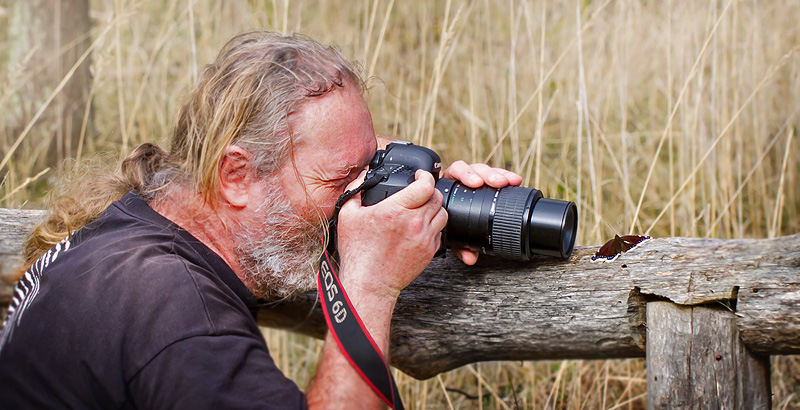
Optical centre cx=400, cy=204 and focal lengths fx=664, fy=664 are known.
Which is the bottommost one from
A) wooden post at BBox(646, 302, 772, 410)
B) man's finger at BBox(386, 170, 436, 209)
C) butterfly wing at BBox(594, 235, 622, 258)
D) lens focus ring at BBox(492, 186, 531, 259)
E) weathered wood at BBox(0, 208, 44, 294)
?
wooden post at BBox(646, 302, 772, 410)

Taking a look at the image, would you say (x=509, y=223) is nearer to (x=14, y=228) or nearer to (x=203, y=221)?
(x=203, y=221)

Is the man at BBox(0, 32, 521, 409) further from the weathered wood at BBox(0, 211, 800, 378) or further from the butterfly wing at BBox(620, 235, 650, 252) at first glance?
the butterfly wing at BBox(620, 235, 650, 252)

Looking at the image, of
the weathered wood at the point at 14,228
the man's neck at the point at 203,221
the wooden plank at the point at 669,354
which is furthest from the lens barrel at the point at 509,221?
the weathered wood at the point at 14,228

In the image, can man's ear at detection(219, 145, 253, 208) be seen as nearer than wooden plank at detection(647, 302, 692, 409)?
No

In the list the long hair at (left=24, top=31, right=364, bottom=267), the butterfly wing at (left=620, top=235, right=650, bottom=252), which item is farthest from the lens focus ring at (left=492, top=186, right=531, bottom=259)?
the long hair at (left=24, top=31, right=364, bottom=267)

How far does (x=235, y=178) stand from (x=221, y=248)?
164 mm

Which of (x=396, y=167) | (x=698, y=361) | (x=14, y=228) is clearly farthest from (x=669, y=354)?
(x=14, y=228)

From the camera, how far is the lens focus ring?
4.43 ft

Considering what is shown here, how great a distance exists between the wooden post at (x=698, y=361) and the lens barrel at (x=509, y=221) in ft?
0.78

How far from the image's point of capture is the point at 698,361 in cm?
127

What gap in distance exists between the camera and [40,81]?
331 centimetres

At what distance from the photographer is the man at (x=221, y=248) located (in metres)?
1.16

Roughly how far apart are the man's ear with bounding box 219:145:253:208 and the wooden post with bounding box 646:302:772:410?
2.96 ft

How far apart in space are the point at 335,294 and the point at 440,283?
328mm
